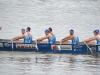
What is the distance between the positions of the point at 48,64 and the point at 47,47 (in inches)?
151

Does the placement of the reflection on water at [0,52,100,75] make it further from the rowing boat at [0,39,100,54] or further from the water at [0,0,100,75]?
the rowing boat at [0,39,100,54]

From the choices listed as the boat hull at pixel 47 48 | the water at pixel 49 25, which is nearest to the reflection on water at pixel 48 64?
the water at pixel 49 25

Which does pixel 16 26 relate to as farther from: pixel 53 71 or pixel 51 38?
pixel 53 71

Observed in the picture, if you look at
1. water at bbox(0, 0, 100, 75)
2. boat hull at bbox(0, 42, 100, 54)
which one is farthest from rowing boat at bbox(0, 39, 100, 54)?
water at bbox(0, 0, 100, 75)

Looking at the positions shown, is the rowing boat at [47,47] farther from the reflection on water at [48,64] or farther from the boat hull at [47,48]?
the reflection on water at [48,64]

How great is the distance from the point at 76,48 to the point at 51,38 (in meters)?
1.77

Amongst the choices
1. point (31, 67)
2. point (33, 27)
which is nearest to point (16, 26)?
point (33, 27)

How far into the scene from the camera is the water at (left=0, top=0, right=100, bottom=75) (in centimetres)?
3067

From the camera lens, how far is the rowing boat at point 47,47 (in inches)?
1395

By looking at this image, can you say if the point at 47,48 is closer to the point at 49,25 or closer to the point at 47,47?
the point at 47,47

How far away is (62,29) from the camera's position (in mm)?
55438

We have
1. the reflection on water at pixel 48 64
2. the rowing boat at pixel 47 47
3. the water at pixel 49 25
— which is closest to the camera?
the reflection on water at pixel 48 64

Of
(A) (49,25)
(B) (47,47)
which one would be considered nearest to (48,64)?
(B) (47,47)

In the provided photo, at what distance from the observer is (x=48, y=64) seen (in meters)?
32.1
